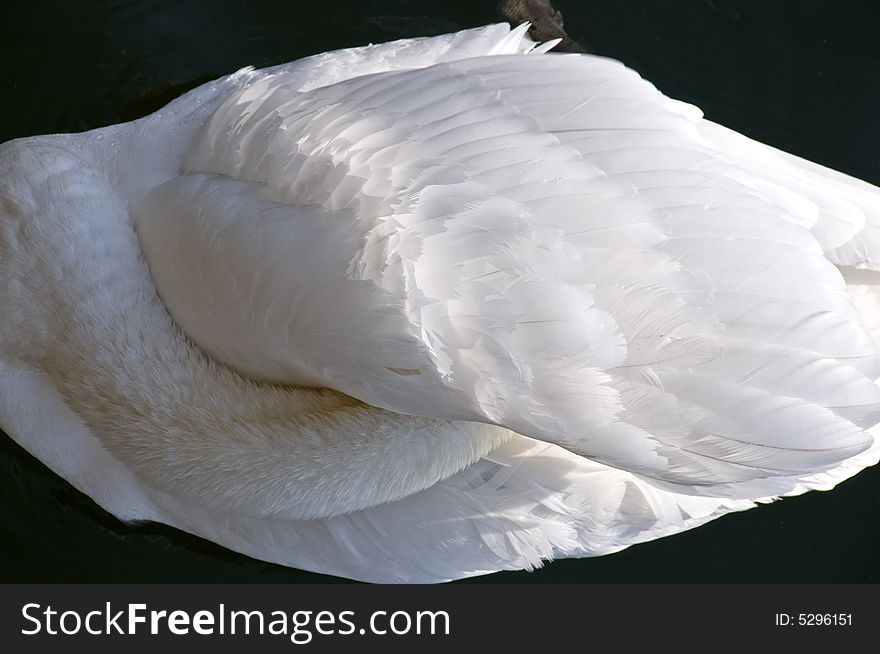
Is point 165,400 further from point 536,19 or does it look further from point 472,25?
point 536,19

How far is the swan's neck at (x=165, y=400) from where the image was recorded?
7.20 ft

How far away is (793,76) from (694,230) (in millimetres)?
1859

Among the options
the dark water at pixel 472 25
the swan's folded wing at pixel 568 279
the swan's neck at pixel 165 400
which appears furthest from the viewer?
the dark water at pixel 472 25

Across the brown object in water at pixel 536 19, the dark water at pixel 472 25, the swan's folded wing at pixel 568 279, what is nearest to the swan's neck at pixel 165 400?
the swan's folded wing at pixel 568 279

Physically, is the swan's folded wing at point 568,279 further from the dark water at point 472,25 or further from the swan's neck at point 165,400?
the dark water at point 472,25

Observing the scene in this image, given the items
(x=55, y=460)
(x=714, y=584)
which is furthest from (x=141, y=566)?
(x=714, y=584)

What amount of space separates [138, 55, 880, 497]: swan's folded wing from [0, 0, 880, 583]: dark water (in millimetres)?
1230

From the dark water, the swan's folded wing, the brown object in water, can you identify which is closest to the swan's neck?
the swan's folded wing

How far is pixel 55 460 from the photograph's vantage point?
2.52 metres

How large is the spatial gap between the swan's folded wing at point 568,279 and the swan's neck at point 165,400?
257mm

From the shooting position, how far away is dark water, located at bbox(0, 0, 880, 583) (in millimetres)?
2990

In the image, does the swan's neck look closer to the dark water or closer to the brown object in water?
the dark water

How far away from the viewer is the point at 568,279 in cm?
174

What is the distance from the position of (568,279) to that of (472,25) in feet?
6.11
